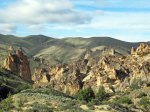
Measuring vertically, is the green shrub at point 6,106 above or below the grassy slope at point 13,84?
above

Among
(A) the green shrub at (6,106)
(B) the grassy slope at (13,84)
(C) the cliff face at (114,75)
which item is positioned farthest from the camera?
(C) the cliff face at (114,75)

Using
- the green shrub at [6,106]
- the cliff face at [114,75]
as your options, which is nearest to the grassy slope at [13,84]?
the cliff face at [114,75]

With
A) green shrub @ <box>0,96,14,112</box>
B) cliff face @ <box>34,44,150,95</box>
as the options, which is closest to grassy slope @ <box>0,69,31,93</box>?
cliff face @ <box>34,44,150,95</box>

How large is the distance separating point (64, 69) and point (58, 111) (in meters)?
144

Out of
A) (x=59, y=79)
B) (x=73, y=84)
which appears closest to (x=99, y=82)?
(x=73, y=84)

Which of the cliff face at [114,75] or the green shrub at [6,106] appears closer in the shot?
the green shrub at [6,106]

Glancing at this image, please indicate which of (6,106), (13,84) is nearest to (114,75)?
(13,84)

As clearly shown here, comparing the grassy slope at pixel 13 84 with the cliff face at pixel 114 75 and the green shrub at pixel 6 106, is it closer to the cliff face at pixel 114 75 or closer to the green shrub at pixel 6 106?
the cliff face at pixel 114 75

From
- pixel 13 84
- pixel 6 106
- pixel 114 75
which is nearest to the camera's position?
pixel 6 106

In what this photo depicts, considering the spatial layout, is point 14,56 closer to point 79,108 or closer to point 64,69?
point 64,69

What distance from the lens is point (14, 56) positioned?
198375mm

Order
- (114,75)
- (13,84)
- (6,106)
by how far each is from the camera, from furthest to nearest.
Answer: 1. (114,75)
2. (13,84)
3. (6,106)

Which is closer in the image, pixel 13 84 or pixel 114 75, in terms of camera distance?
pixel 13 84

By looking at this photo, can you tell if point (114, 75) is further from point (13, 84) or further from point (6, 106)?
point (6, 106)
